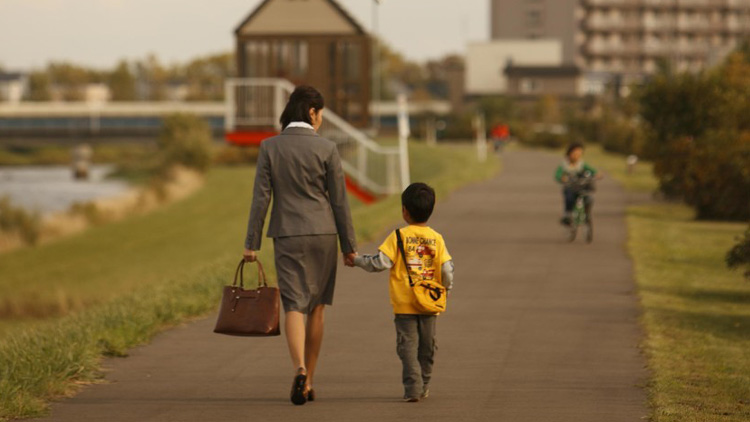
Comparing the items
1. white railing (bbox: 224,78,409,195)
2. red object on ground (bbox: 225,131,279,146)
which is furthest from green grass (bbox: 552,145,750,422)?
red object on ground (bbox: 225,131,279,146)

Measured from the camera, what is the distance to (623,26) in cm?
14325

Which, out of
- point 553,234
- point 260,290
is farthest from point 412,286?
point 553,234

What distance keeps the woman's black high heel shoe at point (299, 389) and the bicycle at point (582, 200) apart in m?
12.2

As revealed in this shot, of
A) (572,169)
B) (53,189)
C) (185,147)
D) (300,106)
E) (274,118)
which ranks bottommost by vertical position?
(53,189)

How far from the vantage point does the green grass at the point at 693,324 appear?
27.6 ft

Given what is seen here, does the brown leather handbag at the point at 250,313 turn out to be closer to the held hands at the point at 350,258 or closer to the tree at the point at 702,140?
the held hands at the point at 350,258

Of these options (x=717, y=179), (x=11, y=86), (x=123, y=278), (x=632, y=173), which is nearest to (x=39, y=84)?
(x=11, y=86)

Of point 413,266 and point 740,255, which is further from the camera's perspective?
point 740,255

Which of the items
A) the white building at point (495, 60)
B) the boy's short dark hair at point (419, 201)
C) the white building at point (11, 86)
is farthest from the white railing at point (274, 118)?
the white building at point (11, 86)

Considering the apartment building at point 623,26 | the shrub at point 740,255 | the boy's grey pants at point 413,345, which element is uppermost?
the apartment building at point 623,26

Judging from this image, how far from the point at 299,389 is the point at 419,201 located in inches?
51.9

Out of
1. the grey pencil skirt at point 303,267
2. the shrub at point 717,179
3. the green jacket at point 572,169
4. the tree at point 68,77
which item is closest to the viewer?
the grey pencil skirt at point 303,267

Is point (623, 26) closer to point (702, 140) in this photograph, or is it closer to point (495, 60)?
point (495, 60)

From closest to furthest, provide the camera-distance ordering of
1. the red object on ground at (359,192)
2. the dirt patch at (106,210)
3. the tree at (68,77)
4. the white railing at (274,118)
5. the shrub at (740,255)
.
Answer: the shrub at (740,255) < the red object on ground at (359,192) < the white railing at (274,118) < the dirt patch at (106,210) < the tree at (68,77)
